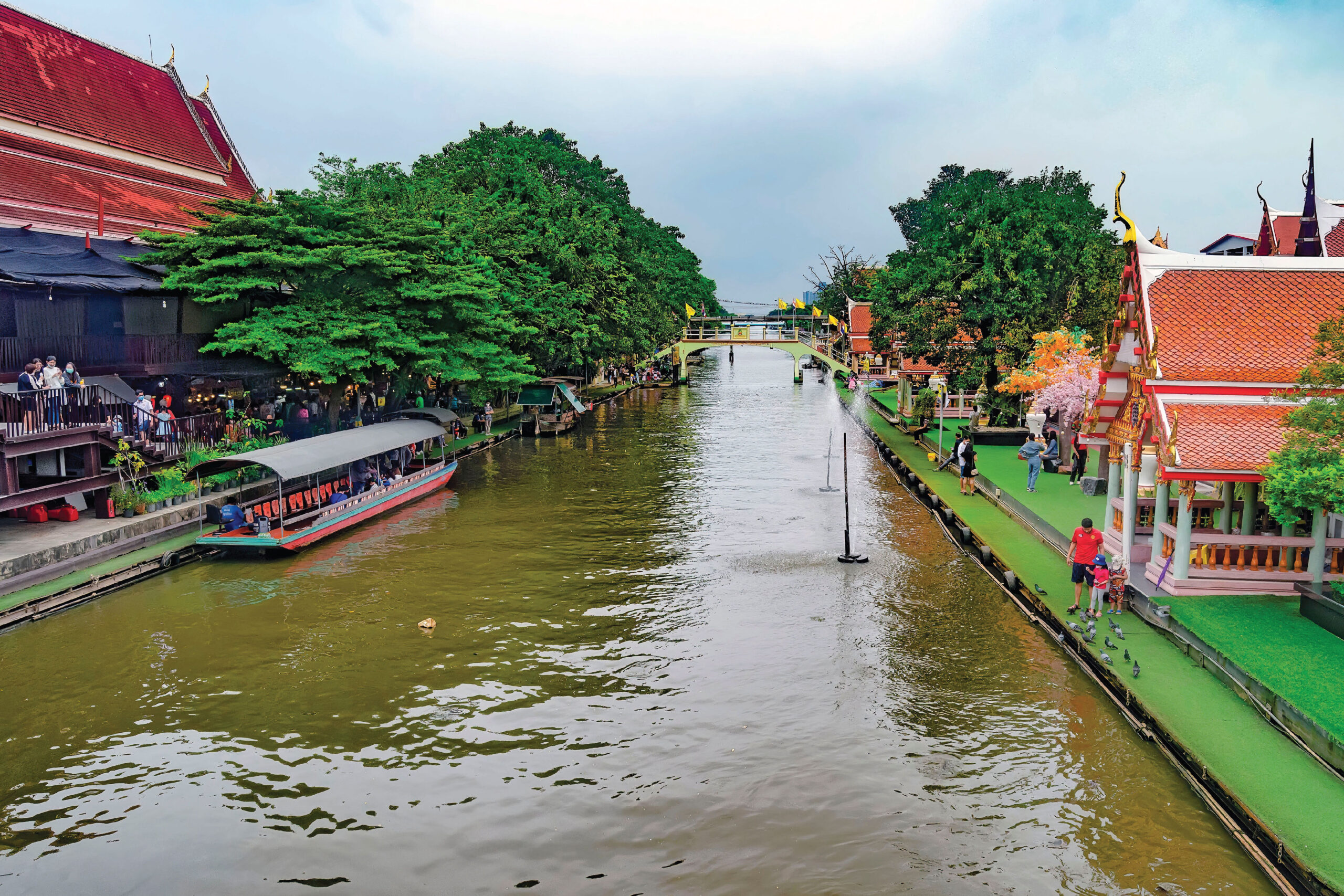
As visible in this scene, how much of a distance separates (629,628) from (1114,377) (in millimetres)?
11985

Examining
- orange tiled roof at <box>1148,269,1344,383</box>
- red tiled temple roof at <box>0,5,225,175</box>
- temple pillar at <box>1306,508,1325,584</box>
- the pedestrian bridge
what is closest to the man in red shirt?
orange tiled roof at <box>1148,269,1344,383</box>

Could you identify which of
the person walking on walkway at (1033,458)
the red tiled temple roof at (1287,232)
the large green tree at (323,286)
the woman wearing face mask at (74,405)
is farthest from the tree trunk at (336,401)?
the red tiled temple roof at (1287,232)

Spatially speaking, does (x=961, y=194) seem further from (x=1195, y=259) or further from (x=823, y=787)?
(x=823, y=787)

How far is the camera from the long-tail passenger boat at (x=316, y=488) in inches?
880

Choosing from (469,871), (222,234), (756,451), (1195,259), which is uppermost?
(222,234)

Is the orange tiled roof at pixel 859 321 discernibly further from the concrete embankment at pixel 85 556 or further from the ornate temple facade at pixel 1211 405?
the concrete embankment at pixel 85 556

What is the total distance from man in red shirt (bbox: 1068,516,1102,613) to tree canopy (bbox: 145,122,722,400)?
72.2 ft

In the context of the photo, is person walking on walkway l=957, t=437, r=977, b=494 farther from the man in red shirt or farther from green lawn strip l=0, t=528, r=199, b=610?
green lawn strip l=0, t=528, r=199, b=610

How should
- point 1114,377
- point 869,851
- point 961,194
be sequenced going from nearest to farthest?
point 869,851 → point 1114,377 → point 961,194

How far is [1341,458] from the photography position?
13977mm

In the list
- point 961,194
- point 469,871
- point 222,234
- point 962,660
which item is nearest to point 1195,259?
point 962,660

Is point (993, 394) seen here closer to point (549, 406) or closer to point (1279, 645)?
point (549, 406)

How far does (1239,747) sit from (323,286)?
28.4 metres

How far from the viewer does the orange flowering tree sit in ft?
102
